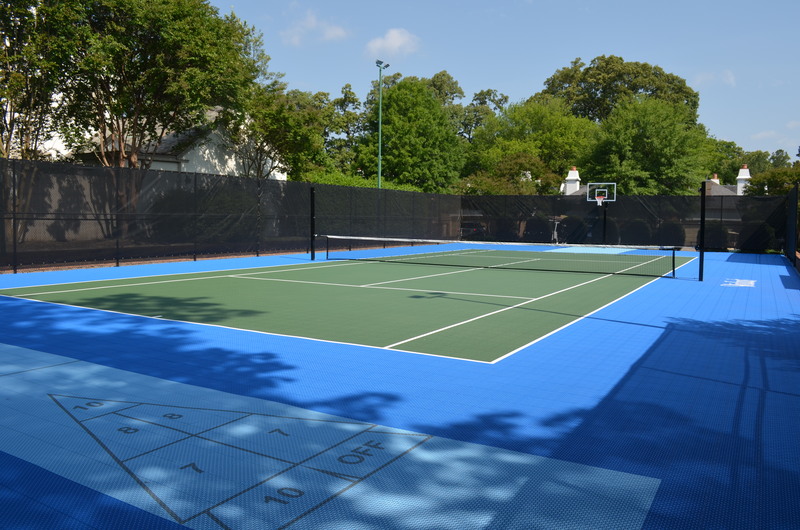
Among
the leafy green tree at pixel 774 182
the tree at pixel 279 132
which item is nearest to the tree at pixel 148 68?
the tree at pixel 279 132

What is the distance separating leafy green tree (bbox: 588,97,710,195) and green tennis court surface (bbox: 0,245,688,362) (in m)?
22.2

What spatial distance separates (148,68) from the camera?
75.6 feet

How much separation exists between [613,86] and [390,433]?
78.7 meters

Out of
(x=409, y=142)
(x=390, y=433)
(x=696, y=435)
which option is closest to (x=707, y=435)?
(x=696, y=435)

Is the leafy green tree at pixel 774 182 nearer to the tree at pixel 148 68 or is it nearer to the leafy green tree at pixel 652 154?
the leafy green tree at pixel 652 154

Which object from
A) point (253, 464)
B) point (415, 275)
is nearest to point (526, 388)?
point (253, 464)

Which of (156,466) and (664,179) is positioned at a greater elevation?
(664,179)

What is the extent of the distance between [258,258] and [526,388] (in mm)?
16654

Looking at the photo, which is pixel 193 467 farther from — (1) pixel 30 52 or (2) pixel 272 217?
(1) pixel 30 52

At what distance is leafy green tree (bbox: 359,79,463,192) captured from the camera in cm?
4846

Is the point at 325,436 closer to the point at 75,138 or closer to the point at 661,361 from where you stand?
the point at 661,361

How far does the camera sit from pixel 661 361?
6.71 meters

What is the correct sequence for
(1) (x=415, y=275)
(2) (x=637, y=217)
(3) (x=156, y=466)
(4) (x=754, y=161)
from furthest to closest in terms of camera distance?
(4) (x=754, y=161) < (2) (x=637, y=217) < (1) (x=415, y=275) < (3) (x=156, y=466)

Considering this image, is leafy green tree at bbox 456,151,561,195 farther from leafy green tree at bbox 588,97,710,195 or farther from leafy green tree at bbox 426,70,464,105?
leafy green tree at bbox 426,70,464,105
